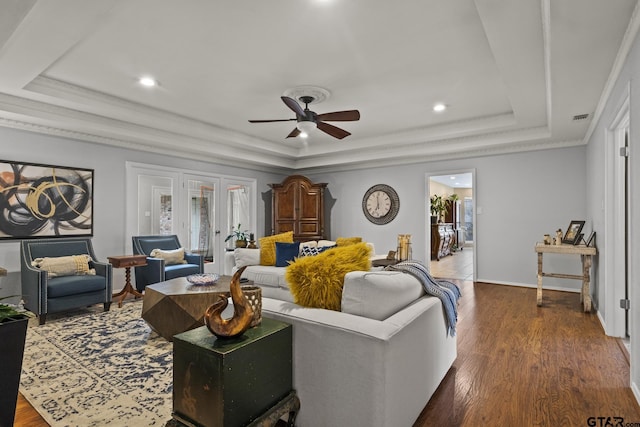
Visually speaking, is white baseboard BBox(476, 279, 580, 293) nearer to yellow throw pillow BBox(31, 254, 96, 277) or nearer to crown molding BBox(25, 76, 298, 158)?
crown molding BBox(25, 76, 298, 158)

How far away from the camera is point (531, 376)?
244 centimetres

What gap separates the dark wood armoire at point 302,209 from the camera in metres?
7.18

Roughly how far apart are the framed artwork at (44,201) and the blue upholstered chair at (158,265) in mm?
685

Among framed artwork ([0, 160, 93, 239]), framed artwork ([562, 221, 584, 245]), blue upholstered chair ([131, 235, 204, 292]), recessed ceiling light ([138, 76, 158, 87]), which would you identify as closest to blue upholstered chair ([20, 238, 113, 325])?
framed artwork ([0, 160, 93, 239])

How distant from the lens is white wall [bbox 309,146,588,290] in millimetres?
5195

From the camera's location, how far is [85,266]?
13.7ft

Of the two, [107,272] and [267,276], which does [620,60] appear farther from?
[107,272]

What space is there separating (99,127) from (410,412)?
15.4 feet

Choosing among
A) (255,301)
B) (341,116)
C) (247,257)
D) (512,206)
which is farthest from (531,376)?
(512,206)

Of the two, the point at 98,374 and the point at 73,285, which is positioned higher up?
the point at 73,285

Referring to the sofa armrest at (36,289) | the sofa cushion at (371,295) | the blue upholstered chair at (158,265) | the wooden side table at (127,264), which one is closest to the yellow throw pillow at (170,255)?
the blue upholstered chair at (158,265)

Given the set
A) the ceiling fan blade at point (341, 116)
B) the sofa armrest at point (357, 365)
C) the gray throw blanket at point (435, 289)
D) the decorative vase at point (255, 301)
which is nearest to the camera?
the sofa armrest at point (357, 365)

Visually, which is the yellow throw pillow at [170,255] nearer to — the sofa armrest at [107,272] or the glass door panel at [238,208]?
the sofa armrest at [107,272]

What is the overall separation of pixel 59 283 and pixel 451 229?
9817 millimetres
